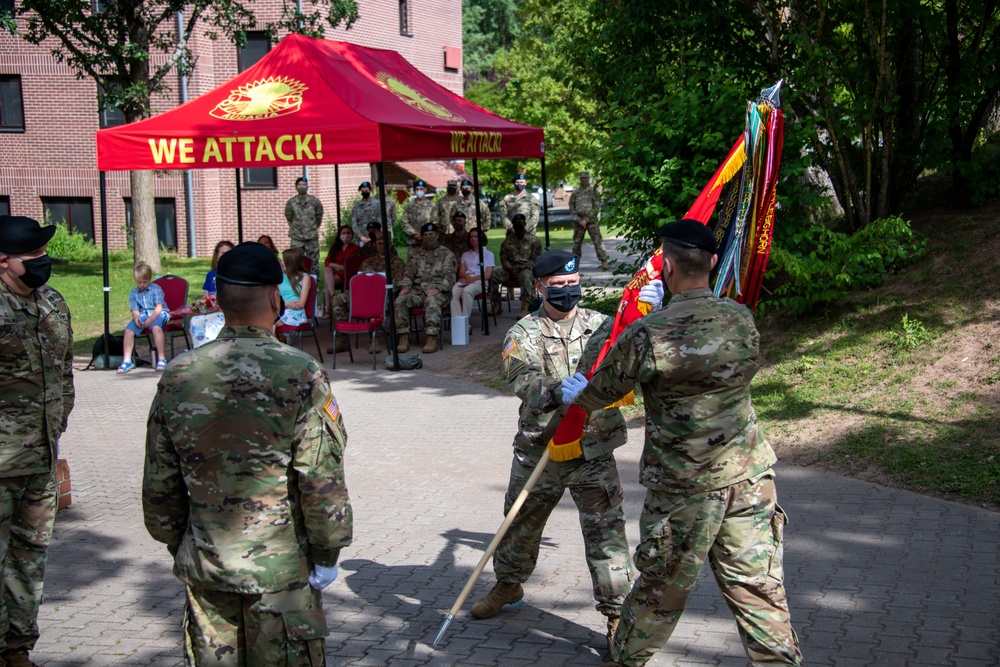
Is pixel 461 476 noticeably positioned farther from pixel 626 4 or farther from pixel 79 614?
pixel 626 4

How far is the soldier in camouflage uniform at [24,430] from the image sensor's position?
15.0 feet

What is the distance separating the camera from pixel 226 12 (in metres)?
20.3

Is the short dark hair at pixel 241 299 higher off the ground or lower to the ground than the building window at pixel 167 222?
lower

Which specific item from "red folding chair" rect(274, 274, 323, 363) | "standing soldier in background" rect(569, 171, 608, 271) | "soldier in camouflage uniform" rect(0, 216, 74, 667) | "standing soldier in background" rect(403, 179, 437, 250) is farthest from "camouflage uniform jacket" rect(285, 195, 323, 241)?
"soldier in camouflage uniform" rect(0, 216, 74, 667)

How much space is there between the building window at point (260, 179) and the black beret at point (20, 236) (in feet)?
78.8

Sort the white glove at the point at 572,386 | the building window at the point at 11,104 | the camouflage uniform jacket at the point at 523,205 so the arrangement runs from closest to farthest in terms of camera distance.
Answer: the white glove at the point at 572,386, the camouflage uniform jacket at the point at 523,205, the building window at the point at 11,104

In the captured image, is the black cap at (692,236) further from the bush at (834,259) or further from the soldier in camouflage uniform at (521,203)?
the soldier in camouflage uniform at (521,203)

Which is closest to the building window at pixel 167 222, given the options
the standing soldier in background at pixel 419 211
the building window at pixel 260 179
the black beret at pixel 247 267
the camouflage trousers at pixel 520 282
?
the building window at pixel 260 179

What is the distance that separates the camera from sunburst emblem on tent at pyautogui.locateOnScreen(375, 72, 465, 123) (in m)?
12.7

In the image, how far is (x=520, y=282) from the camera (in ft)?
49.3

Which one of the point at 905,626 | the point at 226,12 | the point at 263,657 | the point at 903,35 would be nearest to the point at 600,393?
the point at 263,657

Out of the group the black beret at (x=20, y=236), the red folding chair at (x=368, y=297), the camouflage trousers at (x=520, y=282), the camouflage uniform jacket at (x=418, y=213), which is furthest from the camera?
the camouflage uniform jacket at (x=418, y=213)

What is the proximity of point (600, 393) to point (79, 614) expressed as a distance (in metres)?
3.42

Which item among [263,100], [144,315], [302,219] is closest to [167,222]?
[302,219]
